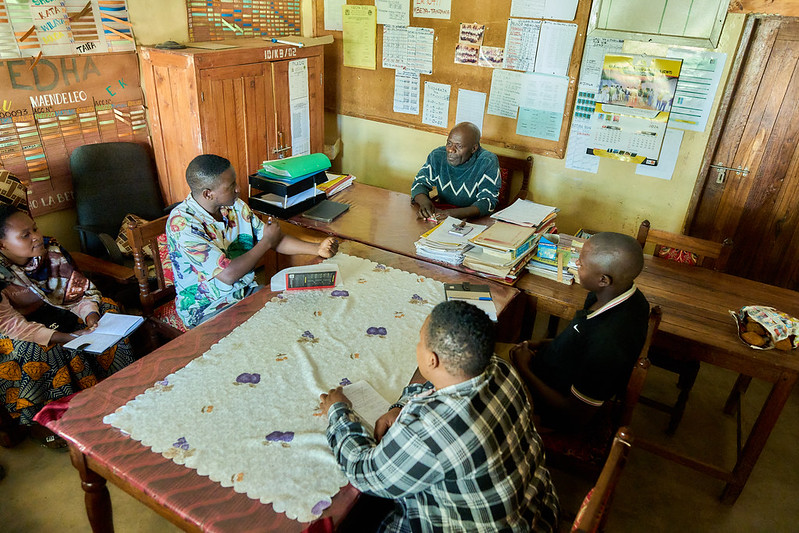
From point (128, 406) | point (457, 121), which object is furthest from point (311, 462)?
point (457, 121)

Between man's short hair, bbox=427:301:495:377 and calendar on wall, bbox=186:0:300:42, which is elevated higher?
calendar on wall, bbox=186:0:300:42

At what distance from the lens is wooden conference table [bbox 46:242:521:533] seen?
3.69 ft

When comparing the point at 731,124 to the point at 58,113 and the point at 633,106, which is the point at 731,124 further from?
the point at 58,113

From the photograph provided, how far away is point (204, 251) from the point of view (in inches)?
79.8

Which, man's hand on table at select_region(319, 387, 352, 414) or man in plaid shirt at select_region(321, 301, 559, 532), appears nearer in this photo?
man in plaid shirt at select_region(321, 301, 559, 532)

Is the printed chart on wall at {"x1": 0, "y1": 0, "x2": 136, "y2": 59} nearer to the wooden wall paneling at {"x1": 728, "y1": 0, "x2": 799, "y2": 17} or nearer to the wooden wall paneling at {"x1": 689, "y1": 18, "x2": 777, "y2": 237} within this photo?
the wooden wall paneling at {"x1": 728, "y1": 0, "x2": 799, "y2": 17}

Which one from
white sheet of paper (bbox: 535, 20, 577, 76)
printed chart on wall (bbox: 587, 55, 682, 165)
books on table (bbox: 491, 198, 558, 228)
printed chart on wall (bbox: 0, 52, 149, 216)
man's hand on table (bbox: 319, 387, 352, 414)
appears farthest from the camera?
white sheet of paper (bbox: 535, 20, 577, 76)

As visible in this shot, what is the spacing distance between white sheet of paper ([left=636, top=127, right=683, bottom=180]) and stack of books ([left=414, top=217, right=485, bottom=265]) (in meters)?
1.55

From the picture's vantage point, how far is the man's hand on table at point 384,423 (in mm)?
1311

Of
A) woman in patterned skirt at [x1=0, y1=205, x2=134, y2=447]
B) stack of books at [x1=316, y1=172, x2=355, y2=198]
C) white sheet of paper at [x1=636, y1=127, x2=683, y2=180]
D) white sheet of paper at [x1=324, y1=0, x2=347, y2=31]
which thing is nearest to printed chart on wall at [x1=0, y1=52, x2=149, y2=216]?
woman in patterned skirt at [x1=0, y1=205, x2=134, y2=447]

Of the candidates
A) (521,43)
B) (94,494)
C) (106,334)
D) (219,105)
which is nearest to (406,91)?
(521,43)

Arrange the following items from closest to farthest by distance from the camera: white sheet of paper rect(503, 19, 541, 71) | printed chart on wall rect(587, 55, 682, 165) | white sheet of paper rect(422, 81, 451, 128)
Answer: printed chart on wall rect(587, 55, 682, 165), white sheet of paper rect(503, 19, 541, 71), white sheet of paper rect(422, 81, 451, 128)

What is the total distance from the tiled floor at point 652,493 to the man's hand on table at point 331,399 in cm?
105

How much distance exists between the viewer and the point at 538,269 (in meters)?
2.32
